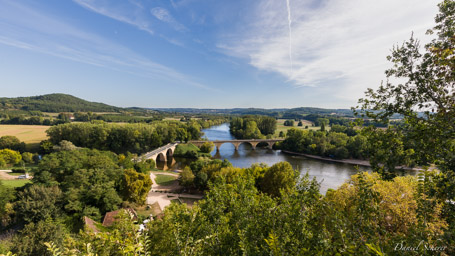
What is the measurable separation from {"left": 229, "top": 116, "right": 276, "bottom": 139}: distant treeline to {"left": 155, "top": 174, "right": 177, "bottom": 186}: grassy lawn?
4386cm

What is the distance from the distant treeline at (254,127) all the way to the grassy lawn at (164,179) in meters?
43.9

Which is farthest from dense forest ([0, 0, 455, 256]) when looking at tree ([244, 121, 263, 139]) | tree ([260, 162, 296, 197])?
tree ([244, 121, 263, 139])

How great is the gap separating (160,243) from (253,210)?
11.0ft

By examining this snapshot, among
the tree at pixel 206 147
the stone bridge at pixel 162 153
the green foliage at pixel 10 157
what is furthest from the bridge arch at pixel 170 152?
the green foliage at pixel 10 157

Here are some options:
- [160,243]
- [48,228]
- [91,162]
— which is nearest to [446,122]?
[160,243]

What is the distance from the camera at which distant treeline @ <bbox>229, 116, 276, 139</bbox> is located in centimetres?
7362

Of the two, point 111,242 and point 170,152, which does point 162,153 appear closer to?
point 170,152

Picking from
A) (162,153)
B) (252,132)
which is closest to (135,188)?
(162,153)

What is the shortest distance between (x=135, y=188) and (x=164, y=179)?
36.8ft

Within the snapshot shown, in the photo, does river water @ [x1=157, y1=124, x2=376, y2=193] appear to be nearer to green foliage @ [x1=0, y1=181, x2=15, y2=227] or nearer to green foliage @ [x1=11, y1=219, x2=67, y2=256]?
green foliage @ [x1=0, y1=181, x2=15, y2=227]

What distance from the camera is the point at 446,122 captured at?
15.9 feet

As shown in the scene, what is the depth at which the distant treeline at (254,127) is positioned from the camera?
73.6 meters

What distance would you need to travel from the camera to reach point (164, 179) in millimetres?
31688

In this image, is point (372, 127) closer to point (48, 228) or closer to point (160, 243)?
point (160, 243)
